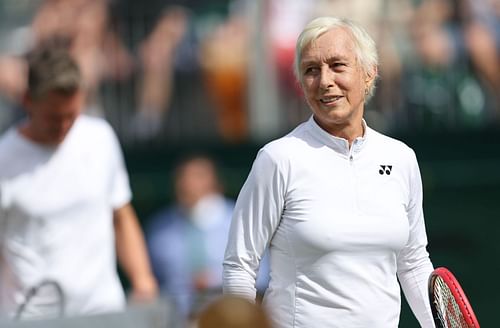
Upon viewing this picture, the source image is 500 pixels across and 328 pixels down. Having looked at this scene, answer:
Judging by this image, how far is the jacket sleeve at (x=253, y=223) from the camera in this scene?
4078 mm

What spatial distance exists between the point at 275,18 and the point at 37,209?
180 inches

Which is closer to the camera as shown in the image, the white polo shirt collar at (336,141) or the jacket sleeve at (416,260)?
the white polo shirt collar at (336,141)

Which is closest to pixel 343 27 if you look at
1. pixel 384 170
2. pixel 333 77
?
pixel 333 77

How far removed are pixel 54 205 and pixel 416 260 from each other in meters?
2.14

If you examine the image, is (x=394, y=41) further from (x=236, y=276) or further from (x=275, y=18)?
(x=236, y=276)

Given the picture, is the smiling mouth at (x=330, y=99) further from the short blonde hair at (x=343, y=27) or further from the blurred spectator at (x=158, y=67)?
the blurred spectator at (x=158, y=67)

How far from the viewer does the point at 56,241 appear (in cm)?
585

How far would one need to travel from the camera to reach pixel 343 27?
412 cm

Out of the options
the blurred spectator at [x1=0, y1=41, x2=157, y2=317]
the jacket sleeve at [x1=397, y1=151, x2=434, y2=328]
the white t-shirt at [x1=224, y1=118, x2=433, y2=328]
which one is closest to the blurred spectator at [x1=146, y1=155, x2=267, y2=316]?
the blurred spectator at [x1=0, y1=41, x2=157, y2=317]

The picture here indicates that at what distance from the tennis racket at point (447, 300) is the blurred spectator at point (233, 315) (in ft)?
6.30

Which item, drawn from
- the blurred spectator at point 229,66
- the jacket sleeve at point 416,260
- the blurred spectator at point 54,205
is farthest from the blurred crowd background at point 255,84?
the jacket sleeve at point 416,260

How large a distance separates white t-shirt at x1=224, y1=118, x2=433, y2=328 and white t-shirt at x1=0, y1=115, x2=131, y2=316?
6.01 feet

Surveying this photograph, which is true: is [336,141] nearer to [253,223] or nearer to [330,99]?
[330,99]

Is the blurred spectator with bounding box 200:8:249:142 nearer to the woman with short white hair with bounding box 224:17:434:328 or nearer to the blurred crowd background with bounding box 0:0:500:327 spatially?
the blurred crowd background with bounding box 0:0:500:327
